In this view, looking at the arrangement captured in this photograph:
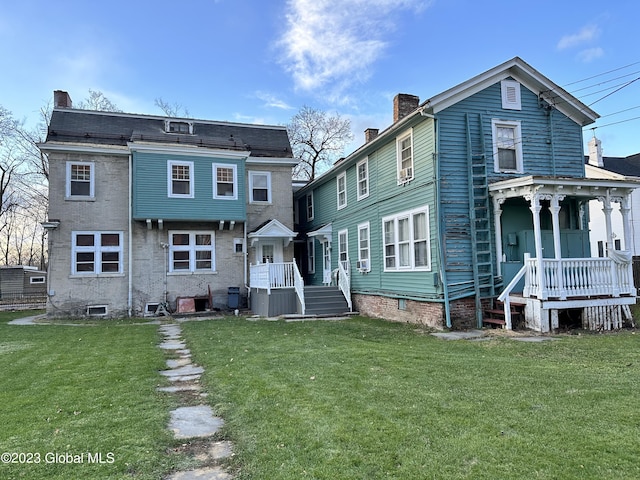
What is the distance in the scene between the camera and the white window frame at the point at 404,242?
11.7m

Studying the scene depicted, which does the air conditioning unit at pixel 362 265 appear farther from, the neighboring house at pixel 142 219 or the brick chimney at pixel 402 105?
the brick chimney at pixel 402 105

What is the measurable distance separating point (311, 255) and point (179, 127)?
8248 millimetres

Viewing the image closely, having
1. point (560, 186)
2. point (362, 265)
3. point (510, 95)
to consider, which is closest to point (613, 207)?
point (510, 95)

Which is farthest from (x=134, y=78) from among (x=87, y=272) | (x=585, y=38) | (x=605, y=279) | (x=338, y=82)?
(x=605, y=279)

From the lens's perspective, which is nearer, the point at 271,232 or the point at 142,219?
the point at 142,219

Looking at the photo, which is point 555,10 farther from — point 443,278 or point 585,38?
point 443,278

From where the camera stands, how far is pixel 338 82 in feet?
78.8

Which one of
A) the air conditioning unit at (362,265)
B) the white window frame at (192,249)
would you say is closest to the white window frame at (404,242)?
the air conditioning unit at (362,265)

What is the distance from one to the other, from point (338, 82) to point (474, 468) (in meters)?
23.3

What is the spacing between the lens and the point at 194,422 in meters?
4.41

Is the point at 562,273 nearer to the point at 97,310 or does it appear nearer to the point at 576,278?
the point at 576,278

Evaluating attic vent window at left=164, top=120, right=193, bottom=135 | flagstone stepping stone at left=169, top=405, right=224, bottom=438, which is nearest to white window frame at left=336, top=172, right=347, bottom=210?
attic vent window at left=164, top=120, right=193, bottom=135

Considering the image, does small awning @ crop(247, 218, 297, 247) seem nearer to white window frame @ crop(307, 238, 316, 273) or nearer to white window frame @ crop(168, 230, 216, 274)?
white window frame @ crop(168, 230, 216, 274)

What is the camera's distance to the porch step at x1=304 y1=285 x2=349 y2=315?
49.5 feet
